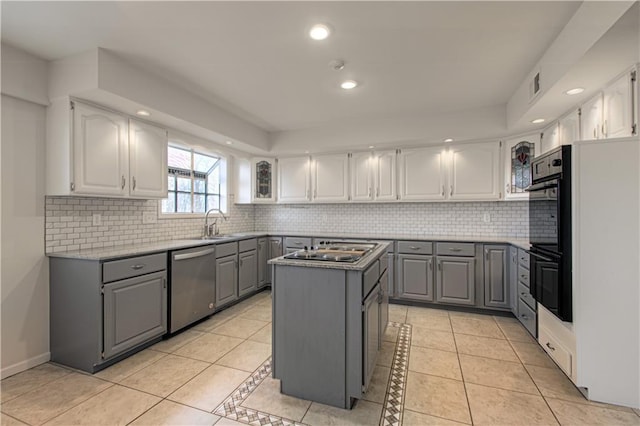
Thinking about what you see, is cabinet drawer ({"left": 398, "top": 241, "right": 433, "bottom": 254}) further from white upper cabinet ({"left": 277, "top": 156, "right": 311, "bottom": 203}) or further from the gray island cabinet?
the gray island cabinet

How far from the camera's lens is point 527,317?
300 cm

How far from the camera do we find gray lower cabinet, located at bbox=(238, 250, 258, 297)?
402 cm

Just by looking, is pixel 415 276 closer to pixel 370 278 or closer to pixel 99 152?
pixel 370 278

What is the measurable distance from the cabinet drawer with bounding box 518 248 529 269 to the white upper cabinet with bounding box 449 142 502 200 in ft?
2.87

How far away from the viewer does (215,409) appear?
6.17 feet

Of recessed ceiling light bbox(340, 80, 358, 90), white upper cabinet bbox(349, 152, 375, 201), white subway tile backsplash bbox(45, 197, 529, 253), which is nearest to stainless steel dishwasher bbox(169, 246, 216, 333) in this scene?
white subway tile backsplash bbox(45, 197, 529, 253)

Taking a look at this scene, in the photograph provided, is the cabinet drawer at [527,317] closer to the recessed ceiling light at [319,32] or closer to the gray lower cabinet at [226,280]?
the recessed ceiling light at [319,32]

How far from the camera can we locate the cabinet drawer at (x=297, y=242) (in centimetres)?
446

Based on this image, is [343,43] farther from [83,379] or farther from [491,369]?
[83,379]

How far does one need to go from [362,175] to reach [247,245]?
6.58ft

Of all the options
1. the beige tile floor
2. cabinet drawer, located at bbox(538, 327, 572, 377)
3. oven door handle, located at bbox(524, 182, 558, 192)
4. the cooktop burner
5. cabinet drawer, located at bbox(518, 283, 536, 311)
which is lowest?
the beige tile floor

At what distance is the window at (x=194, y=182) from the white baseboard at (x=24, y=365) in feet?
5.74

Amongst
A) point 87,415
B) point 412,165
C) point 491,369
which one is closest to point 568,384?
point 491,369

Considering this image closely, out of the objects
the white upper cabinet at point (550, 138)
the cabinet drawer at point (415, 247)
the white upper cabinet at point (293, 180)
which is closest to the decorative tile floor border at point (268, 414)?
the cabinet drawer at point (415, 247)
